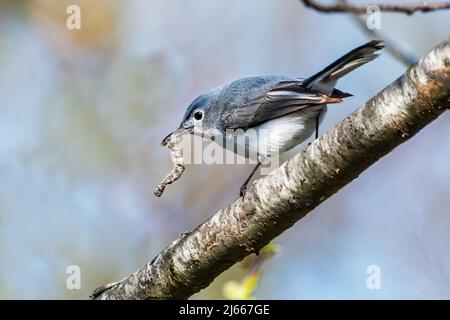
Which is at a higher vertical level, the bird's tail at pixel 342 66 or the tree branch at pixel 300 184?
the bird's tail at pixel 342 66

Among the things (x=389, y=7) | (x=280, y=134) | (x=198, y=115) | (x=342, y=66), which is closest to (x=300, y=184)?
(x=389, y=7)

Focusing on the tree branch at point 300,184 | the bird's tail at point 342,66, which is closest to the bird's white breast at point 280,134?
the bird's tail at point 342,66

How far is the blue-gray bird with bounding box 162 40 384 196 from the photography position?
3.61 meters

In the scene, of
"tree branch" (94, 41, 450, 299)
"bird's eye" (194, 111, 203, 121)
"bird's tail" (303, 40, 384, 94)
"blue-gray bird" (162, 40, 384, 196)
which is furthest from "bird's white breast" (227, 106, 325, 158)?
"tree branch" (94, 41, 450, 299)

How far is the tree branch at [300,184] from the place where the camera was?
2.16 metres

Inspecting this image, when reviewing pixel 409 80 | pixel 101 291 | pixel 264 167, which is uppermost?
pixel 264 167

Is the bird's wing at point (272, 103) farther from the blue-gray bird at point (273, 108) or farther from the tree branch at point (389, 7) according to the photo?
the tree branch at point (389, 7)

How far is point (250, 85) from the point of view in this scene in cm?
406

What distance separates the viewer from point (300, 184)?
2.53 meters

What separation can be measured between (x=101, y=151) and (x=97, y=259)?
34.8 inches

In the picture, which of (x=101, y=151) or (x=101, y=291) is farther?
(x=101, y=151)
